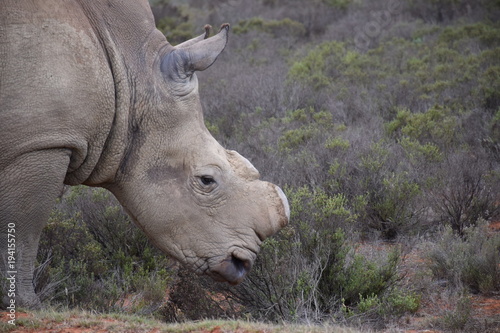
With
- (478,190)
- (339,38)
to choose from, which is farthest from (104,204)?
(339,38)

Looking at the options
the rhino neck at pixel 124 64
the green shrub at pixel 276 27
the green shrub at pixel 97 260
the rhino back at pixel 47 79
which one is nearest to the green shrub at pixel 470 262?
the green shrub at pixel 97 260

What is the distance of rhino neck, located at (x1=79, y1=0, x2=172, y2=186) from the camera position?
15.6ft

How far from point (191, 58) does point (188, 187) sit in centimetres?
89

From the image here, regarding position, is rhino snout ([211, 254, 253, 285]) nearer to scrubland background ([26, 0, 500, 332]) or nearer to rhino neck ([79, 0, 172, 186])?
scrubland background ([26, 0, 500, 332])

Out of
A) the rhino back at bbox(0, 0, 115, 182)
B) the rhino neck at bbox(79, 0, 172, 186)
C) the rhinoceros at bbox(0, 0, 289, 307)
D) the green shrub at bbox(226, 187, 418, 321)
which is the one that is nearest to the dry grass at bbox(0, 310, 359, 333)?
the rhinoceros at bbox(0, 0, 289, 307)

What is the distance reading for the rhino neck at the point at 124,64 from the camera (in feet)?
15.6

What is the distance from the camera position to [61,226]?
249 inches

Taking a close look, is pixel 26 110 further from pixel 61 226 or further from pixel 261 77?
pixel 261 77

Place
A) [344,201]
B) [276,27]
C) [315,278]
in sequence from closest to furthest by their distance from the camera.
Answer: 1. [315,278]
2. [344,201]
3. [276,27]

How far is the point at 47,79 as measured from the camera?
431cm

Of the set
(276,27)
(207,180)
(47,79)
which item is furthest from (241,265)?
(276,27)

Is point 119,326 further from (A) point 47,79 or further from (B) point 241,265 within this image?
(A) point 47,79

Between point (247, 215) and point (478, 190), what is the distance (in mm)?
4309

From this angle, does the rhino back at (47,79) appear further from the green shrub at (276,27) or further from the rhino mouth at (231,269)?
the green shrub at (276,27)
